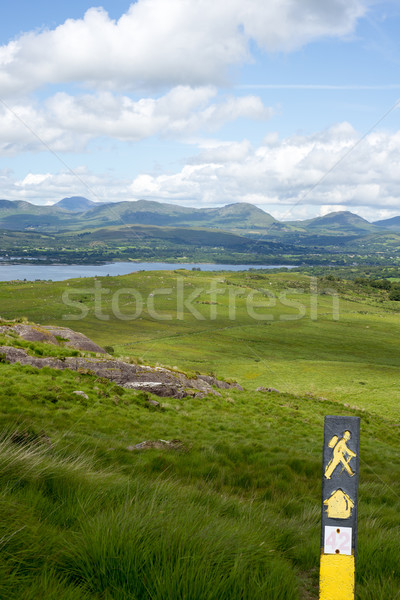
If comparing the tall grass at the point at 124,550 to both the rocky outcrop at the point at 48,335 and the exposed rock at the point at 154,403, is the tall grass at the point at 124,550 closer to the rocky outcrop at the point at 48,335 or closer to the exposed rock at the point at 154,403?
the exposed rock at the point at 154,403

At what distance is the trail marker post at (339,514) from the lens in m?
3.15

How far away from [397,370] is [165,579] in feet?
214

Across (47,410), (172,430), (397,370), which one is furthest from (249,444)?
(397,370)

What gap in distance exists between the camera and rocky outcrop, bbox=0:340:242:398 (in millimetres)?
21078

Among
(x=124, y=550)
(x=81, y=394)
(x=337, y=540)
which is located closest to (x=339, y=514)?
(x=337, y=540)

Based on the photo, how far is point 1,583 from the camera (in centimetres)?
313

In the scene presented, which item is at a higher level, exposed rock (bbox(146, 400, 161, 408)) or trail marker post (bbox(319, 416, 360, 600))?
trail marker post (bbox(319, 416, 360, 600))

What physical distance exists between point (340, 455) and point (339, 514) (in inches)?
17.3

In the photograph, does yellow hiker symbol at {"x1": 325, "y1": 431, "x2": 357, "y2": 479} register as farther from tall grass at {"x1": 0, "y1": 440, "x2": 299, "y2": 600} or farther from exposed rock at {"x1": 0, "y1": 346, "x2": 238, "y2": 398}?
exposed rock at {"x1": 0, "y1": 346, "x2": 238, "y2": 398}

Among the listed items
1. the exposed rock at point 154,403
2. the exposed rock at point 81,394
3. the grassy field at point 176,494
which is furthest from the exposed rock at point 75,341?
the exposed rock at point 81,394

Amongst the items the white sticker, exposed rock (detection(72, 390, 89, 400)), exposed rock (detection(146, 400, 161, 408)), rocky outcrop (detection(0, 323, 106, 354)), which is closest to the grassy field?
exposed rock (detection(72, 390, 89, 400))

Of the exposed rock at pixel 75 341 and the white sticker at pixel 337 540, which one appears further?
the exposed rock at pixel 75 341

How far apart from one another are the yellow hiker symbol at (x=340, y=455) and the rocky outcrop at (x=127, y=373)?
19.1m

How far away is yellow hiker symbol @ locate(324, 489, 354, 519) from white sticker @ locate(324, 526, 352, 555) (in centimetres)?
10
